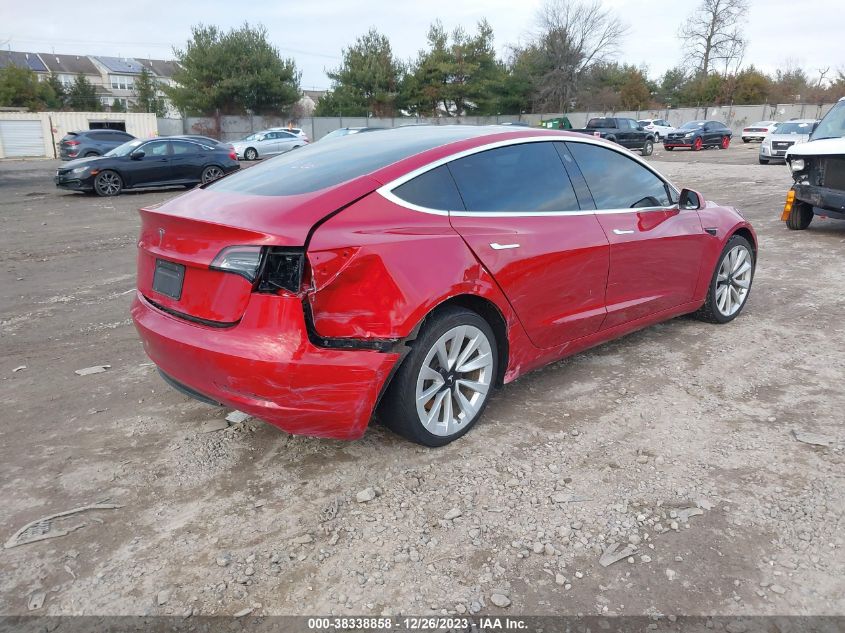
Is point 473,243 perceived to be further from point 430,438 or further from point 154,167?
point 154,167

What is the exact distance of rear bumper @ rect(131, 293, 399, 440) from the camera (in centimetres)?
274

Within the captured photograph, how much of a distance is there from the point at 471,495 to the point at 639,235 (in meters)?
2.27

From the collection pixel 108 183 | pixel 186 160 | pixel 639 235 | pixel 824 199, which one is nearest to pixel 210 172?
pixel 186 160

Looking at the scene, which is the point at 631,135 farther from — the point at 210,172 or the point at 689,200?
the point at 689,200

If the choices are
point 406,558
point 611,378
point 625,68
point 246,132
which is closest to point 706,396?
point 611,378

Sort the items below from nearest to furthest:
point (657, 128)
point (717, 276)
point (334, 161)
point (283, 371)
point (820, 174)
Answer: point (283, 371) → point (334, 161) → point (717, 276) → point (820, 174) → point (657, 128)

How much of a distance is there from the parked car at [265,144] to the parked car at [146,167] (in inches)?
465

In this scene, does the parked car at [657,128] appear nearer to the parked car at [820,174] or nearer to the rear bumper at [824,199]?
the parked car at [820,174]

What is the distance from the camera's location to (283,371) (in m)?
2.74

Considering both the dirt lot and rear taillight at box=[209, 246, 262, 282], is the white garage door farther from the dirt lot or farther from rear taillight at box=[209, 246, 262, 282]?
rear taillight at box=[209, 246, 262, 282]

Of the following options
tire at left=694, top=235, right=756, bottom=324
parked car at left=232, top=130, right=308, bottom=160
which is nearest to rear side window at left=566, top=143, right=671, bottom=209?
tire at left=694, top=235, right=756, bottom=324

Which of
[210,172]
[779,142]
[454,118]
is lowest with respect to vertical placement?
[210,172]

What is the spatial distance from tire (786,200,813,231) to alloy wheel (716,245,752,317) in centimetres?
509

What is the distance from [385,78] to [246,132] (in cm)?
1330
